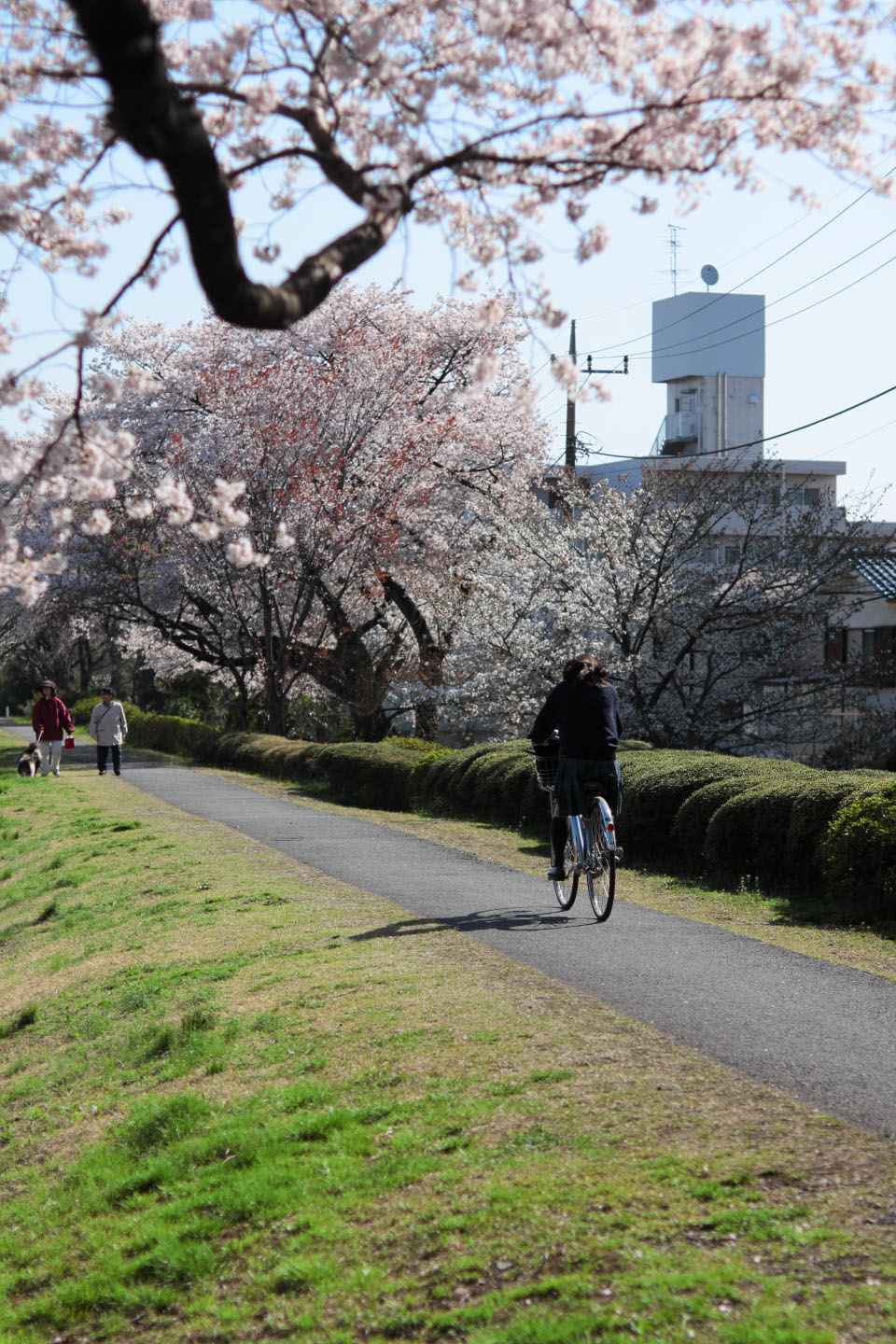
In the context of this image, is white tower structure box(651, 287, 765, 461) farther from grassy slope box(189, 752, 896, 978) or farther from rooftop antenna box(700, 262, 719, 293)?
grassy slope box(189, 752, 896, 978)

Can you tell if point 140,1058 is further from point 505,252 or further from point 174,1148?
point 505,252

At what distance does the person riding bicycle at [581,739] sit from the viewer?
9.98 metres

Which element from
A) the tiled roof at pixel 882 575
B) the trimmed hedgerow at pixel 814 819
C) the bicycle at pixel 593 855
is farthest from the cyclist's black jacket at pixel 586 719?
the tiled roof at pixel 882 575

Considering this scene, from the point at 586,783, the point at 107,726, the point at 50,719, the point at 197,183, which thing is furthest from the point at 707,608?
the point at 197,183

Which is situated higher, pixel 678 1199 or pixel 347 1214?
pixel 678 1199

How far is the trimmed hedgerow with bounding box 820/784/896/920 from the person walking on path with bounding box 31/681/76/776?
709 inches

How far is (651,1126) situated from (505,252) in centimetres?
389

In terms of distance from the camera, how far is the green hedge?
10.4 meters

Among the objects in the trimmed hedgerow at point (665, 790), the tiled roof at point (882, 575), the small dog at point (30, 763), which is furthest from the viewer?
the tiled roof at point (882, 575)

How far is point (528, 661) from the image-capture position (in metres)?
23.5

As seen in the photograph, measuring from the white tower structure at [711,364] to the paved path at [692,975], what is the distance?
146ft

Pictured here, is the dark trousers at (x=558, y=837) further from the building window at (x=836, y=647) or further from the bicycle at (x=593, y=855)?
the building window at (x=836, y=647)

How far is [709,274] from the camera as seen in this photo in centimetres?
5247

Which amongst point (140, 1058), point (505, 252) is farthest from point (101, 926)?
point (505, 252)
